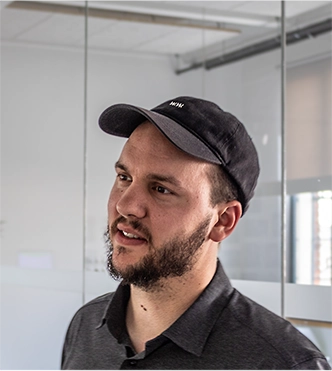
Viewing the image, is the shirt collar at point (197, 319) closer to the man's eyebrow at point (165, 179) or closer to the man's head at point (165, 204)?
the man's head at point (165, 204)

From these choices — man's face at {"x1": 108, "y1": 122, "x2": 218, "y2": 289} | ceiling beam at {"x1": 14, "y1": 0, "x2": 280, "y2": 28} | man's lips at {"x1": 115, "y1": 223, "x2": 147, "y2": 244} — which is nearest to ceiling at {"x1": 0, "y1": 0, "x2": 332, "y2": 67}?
ceiling beam at {"x1": 14, "y1": 0, "x2": 280, "y2": 28}

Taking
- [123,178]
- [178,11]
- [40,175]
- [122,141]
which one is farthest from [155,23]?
[123,178]

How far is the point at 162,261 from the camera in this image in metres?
1.34

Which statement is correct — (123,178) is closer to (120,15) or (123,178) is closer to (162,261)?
(162,261)

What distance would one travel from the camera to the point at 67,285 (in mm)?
4219

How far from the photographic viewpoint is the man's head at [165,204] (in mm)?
1343

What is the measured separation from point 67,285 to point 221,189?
9.55 feet

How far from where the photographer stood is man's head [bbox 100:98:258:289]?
4.41 ft

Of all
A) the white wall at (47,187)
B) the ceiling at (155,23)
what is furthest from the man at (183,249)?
the white wall at (47,187)

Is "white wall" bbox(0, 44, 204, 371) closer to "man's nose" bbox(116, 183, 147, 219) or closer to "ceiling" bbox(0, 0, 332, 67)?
"ceiling" bbox(0, 0, 332, 67)

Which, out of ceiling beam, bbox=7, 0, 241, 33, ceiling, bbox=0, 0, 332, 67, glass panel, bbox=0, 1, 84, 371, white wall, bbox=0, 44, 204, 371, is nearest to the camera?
ceiling, bbox=0, 0, 332, 67

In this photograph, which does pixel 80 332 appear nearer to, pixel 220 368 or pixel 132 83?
pixel 220 368

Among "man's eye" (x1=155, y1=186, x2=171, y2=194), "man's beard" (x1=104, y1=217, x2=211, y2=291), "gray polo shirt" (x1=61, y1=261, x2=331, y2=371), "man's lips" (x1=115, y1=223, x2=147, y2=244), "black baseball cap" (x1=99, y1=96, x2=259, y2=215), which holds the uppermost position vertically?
"black baseball cap" (x1=99, y1=96, x2=259, y2=215)


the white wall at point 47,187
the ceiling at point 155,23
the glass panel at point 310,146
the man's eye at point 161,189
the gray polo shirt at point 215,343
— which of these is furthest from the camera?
the white wall at point 47,187
